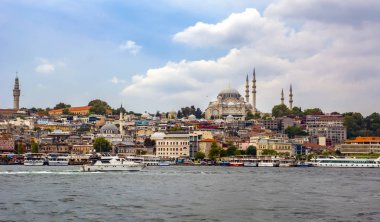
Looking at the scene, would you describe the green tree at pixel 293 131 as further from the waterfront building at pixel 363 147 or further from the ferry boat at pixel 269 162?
the ferry boat at pixel 269 162

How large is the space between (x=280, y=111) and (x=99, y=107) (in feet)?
114

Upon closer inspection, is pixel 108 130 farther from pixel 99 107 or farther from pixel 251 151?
pixel 99 107

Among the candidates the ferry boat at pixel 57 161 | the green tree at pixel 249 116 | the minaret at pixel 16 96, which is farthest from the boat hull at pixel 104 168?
the minaret at pixel 16 96

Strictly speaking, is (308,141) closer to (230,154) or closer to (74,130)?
(230,154)

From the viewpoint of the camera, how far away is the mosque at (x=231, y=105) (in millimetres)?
137750

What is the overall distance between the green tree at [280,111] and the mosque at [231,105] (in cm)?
443

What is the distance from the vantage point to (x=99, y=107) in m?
145

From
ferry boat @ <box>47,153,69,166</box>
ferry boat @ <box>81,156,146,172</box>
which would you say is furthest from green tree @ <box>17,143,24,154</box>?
ferry boat @ <box>81,156,146,172</box>

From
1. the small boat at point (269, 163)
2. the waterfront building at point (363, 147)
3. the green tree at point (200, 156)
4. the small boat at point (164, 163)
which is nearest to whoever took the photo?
the small boat at point (269, 163)

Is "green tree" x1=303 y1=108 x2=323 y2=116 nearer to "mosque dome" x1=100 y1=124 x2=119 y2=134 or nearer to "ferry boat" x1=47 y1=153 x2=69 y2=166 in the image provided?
"mosque dome" x1=100 y1=124 x2=119 y2=134

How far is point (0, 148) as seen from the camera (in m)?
96.2

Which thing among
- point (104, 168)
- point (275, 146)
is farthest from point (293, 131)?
point (104, 168)

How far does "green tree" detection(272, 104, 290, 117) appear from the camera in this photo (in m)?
135

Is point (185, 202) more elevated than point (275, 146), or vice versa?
point (275, 146)
